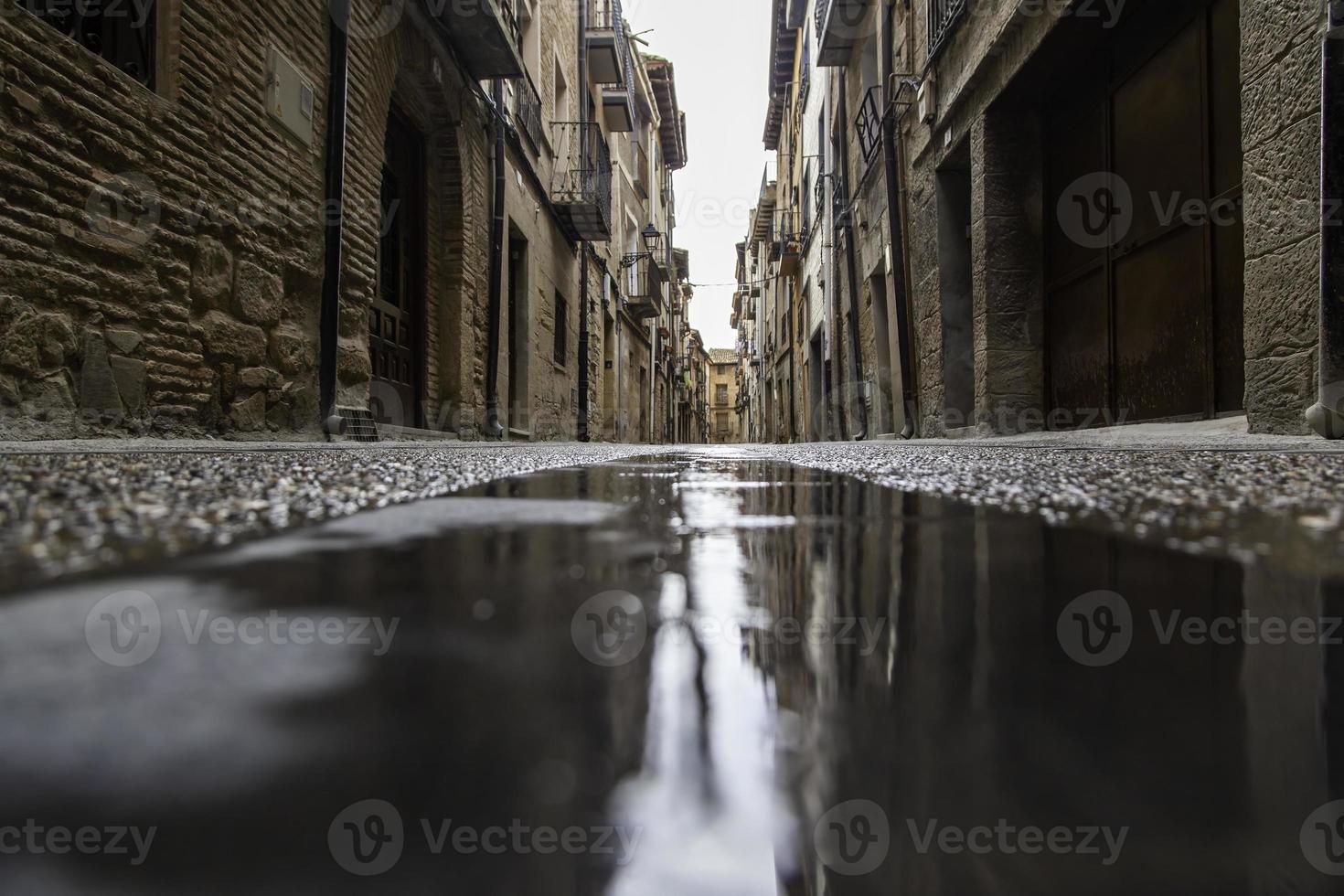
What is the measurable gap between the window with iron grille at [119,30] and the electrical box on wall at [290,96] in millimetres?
655

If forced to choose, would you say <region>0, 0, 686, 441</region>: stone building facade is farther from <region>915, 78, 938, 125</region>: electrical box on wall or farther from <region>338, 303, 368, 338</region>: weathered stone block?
<region>915, 78, 938, 125</region>: electrical box on wall

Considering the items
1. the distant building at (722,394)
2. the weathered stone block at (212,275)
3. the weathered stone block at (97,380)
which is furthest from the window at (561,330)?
the distant building at (722,394)

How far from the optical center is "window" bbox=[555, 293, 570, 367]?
11.4 metres

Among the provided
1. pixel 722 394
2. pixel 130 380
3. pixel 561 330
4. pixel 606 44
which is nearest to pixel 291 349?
pixel 130 380

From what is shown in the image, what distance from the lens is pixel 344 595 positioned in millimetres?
353

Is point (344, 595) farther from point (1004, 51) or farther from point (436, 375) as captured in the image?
point (436, 375)

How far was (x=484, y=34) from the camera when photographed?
6.84m

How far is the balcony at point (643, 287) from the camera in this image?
59.5 feet

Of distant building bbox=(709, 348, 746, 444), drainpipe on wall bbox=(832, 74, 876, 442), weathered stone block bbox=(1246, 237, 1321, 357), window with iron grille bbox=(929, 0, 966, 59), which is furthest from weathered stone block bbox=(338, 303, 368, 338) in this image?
distant building bbox=(709, 348, 746, 444)

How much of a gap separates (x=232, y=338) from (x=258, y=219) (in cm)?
73

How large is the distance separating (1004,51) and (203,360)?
5.75m

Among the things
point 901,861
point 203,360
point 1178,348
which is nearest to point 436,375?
point 203,360

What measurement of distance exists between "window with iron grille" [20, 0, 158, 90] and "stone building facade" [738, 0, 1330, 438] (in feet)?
16.2

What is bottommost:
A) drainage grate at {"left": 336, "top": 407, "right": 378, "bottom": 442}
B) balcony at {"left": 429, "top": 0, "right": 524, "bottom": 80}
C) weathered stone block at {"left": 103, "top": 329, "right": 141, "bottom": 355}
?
drainage grate at {"left": 336, "top": 407, "right": 378, "bottom": 442}
